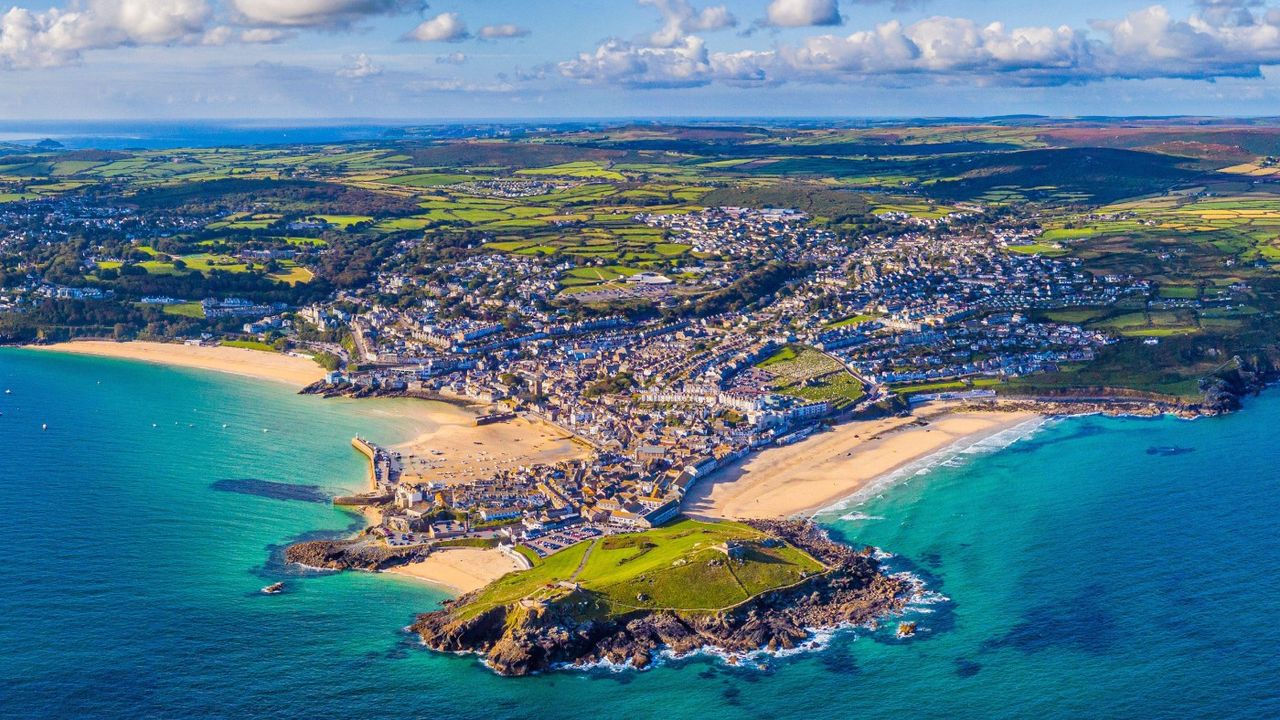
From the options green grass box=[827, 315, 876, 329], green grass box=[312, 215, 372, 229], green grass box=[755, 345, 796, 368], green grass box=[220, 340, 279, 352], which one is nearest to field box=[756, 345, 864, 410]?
green grass box=[755, 345, 796, 368]

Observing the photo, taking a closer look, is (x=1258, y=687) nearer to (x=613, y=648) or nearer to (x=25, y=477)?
(x=613, y=648)

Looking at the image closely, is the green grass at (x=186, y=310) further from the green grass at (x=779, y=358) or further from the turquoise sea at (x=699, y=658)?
the green grass at (x=779, y=358)

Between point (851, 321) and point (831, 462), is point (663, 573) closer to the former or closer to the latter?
point (831, 462)

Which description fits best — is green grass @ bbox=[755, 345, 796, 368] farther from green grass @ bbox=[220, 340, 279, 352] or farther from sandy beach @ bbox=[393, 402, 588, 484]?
green grass @ bbox=[220, 340, 279, 352]

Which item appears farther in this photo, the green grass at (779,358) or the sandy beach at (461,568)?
the green grass at (779,358)

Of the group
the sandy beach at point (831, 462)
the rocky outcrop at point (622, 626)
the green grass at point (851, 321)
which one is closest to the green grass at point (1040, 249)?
the green grass at point (851, 321)

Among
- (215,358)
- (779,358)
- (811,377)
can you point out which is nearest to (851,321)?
(779,358)
